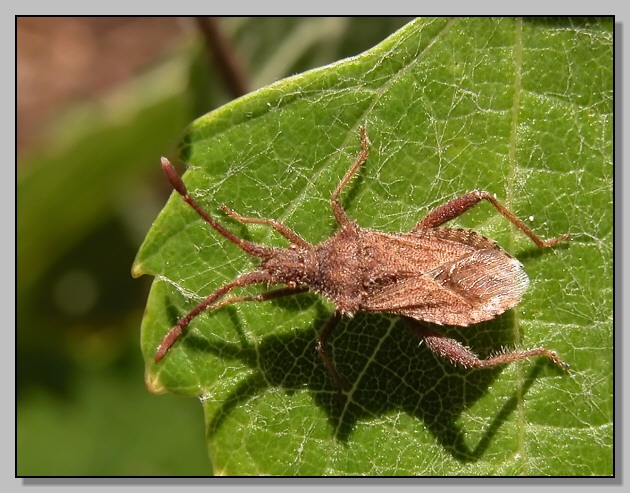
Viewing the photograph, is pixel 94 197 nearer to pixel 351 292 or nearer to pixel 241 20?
pixel 241 20

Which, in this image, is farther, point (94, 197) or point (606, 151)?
point (94, 197)

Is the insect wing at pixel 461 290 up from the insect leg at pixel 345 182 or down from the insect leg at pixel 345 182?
down

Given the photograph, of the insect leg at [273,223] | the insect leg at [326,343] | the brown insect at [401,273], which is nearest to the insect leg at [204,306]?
the brown insect at [401,273]

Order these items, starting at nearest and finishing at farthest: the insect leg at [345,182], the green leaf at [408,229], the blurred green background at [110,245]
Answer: the green leaf at [408,229], the insect leg at [345,182], the blurred green background at [110,245]

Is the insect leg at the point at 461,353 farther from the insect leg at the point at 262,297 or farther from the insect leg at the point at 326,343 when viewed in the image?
the insect leg at the point at 262,297

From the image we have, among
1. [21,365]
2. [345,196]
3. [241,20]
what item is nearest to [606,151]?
[345,196]

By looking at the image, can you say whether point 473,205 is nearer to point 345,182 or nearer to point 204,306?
point 345,182
